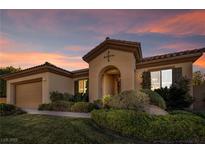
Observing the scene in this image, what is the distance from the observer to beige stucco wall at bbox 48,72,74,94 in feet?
35.6

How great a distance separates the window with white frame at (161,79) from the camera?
962cm

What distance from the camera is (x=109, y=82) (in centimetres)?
1078

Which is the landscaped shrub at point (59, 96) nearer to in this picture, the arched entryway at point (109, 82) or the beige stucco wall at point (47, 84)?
the beige stucco wall at point (47, 84)

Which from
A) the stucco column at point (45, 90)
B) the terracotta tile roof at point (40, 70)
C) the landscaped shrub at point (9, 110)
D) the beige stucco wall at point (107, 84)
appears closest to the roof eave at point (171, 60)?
the beige stucco wall at point (107, 84)

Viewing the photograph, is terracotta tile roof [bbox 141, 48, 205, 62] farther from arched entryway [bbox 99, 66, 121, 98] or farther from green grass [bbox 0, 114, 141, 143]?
green grass [bbox 0, 114, 141, 143]

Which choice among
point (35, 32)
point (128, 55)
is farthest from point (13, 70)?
point (128, 55)

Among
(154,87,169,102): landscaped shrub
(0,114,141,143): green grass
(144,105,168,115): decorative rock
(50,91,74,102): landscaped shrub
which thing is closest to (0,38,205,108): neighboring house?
(50,91,74,102): landscaped shrub

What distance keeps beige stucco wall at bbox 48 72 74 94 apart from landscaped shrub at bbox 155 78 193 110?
18.7 feet

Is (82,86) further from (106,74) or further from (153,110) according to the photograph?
(153,110)

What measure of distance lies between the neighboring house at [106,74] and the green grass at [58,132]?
2.89 metres

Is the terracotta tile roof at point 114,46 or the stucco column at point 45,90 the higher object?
the terracotta tile roof at point 114,46

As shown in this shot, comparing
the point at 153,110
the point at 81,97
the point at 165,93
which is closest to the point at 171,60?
the point at 165,93
